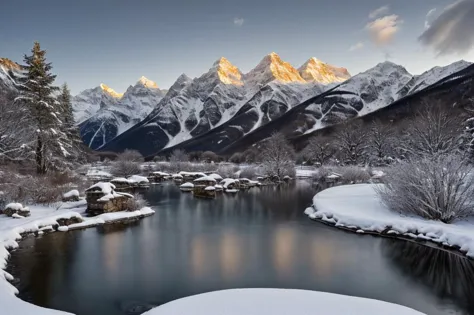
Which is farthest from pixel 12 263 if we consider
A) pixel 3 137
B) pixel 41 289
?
pixel 3 137

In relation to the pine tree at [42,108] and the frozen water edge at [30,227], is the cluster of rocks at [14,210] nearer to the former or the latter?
the frozen water edge at [30,227]

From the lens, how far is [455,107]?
10194 cm

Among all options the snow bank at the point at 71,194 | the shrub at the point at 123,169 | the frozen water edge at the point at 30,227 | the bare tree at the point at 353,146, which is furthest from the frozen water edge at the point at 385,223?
the shrub at the point at 123,169

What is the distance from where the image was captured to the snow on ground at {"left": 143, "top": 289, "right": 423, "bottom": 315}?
8594mm

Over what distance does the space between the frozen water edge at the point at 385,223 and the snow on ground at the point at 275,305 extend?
10.0 metres

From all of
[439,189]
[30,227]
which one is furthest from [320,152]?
[30,227]

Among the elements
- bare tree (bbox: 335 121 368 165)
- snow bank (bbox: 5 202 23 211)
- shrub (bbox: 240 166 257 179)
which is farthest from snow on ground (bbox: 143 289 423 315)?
bare tree (bbox: 335 121 368 165)

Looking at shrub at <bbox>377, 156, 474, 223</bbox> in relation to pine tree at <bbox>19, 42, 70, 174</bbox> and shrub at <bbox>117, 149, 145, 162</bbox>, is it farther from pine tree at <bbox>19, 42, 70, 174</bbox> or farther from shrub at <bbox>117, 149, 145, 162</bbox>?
shrub at <bbox>117, 149, 145, 162</bbox>

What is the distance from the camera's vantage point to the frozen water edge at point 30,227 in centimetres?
918

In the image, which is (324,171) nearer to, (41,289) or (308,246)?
(308,246)

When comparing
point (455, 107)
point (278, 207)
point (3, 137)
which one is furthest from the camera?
point (455, 107)

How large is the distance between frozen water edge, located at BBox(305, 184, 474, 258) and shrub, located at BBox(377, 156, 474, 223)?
75cm

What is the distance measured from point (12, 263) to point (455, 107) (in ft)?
395

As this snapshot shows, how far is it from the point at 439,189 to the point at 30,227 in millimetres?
26010
